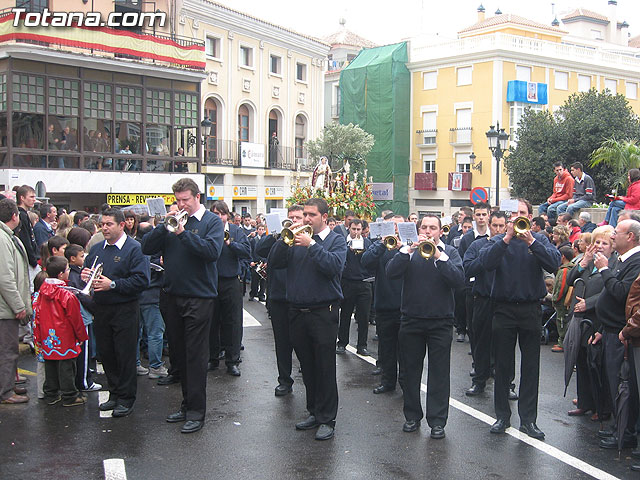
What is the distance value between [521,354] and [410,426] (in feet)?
4.10

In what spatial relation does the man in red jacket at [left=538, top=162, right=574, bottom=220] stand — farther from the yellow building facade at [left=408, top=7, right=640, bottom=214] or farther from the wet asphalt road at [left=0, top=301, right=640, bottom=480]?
the yellow building facade at [left=408, top=7, right=640, bottom=214]

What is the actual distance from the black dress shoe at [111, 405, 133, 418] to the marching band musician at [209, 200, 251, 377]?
1.94 m

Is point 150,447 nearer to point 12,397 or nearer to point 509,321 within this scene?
point 12,397

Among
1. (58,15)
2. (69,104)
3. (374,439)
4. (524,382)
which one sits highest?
(58,15)

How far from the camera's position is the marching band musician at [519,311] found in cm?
650

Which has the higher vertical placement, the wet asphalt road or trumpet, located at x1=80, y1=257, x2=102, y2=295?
trumpet, located at x1=80, y1=257, x2=102, y2=295

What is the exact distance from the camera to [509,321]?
21.7ft

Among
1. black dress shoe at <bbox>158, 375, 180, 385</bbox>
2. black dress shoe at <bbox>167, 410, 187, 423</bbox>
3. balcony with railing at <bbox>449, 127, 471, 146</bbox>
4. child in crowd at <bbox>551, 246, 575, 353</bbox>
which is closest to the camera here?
black dress shoe at <bbox>167, 410, 187, 423</bbox>

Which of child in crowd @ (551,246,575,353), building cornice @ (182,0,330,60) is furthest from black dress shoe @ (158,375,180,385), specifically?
building cornice @ (182,0,330,60)

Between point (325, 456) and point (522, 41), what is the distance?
40956mm

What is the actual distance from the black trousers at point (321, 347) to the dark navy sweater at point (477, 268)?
162 cm

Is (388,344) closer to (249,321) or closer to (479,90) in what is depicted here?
(249,321)

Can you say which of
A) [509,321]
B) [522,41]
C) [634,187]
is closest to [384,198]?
[522,41]

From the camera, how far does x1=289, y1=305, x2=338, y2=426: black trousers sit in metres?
6.47
